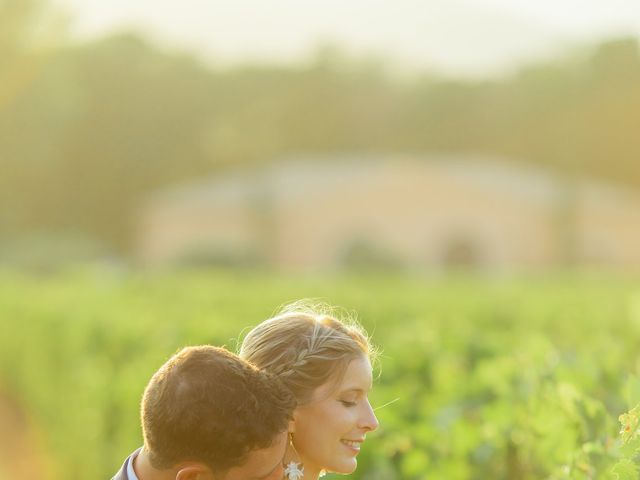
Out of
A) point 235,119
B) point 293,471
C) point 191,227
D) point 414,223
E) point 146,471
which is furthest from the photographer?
A: point 235,119

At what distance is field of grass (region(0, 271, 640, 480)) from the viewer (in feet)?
10.1

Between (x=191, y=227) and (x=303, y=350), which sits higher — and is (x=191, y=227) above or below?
below

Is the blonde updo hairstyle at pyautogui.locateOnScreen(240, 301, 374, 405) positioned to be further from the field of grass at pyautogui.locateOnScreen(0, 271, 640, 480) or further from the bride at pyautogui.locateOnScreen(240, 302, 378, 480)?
the field of grass at pyautogui.locateOnScreen(0, 271, 640, 480)

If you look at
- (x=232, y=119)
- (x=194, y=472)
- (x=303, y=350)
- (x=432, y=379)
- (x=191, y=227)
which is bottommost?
(x=191, y=227)

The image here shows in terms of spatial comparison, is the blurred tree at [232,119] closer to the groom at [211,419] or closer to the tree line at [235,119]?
the tree line at [235,119]

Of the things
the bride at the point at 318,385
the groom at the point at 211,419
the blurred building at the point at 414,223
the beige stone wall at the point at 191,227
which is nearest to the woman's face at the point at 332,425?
the bride at the point at 318,385

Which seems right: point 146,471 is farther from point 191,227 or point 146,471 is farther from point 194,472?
point 191,227

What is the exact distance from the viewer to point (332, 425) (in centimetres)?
230

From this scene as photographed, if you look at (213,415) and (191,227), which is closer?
(213,415)

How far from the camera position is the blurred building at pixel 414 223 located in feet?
159

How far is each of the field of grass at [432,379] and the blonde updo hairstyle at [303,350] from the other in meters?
0.46

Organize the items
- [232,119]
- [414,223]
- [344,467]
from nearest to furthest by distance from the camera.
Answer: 1. [344,467]
2. [414,223]
3. [232,119]

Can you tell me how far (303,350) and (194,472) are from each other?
368 mm

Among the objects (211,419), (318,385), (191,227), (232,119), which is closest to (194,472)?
(211,419)
